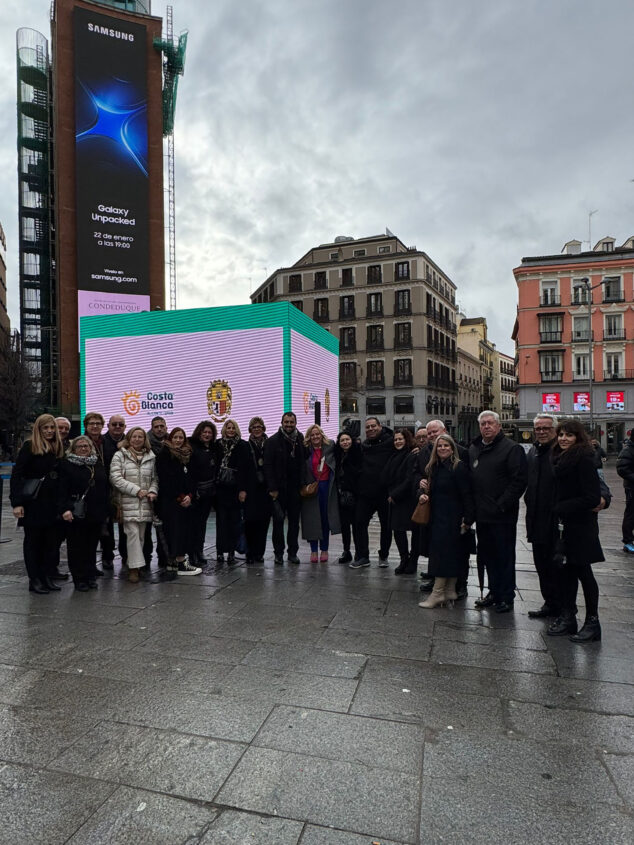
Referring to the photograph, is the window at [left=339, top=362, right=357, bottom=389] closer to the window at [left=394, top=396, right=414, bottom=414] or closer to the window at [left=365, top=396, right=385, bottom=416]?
the window at [left=365, top=396, right=385, bottom=416]

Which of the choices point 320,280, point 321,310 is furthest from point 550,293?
point 320,280

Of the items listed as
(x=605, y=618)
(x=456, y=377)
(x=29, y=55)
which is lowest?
(x=605, y=618)

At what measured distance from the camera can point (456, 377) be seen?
66.8 meters

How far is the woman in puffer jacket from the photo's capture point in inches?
254

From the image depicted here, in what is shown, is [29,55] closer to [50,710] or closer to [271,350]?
[271,350]

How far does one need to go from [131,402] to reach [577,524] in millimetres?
10919

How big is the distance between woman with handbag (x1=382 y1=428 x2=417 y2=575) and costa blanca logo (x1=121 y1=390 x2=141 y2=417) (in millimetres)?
7977

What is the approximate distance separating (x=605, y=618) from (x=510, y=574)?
2.95 ft

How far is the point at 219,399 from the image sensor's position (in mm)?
12430

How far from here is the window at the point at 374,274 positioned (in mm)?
56250

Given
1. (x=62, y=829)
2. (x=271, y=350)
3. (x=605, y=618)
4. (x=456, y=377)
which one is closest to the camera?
(x=62, y=829)

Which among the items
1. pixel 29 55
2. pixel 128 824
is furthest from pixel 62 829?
pixel 29 55

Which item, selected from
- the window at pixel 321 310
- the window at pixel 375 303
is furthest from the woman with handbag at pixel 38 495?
the window at pixel 321 310

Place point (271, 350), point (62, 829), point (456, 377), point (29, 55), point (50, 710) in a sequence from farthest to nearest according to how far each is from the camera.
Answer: point (456, 377), point (29, 55), point (271, 350), point (50, 710), point (62, 829)
